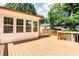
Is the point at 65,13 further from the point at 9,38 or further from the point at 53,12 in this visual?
the point at 9,38

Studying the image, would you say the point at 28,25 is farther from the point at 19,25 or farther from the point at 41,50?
the point at 41,50

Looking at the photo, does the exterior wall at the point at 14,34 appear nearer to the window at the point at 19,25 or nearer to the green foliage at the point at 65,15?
the window at the point at 19,25

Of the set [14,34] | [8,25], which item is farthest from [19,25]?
[8,25]

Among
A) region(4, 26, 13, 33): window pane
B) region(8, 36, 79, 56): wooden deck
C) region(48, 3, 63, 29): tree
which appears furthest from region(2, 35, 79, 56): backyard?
region(48, 3, 63, 29): tree

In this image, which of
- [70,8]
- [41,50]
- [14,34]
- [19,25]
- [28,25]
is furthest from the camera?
[28,25]

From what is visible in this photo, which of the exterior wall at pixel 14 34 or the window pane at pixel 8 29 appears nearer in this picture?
the exterior wall at pixel 14 34

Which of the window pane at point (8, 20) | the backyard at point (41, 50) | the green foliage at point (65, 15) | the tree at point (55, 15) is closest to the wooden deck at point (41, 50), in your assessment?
the backyard at point (41, 50)

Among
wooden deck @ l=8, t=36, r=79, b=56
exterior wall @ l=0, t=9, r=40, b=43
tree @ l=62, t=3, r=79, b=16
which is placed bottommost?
wooden deck @ l=8, t=36, r=79, b=56

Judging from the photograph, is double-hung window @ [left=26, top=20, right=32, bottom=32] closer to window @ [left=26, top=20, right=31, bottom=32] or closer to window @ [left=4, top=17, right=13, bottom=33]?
window @ [left=26, top=20, right=31, bottom=32]

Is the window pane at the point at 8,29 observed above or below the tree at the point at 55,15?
below

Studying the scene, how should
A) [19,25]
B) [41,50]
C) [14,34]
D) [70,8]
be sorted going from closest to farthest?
[41,50]
[70,8]
[14,34]
[19,25]

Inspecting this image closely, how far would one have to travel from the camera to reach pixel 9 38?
7.10 meters

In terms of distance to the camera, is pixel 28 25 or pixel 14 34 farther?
pixel 28 25

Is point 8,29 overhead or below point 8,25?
below
